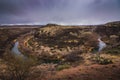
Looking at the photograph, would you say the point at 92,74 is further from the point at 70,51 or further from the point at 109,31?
the point at 109,31

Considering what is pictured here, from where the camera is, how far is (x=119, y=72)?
30.2m

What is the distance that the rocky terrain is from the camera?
102ft

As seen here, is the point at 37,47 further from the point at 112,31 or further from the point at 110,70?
the point at 110,70

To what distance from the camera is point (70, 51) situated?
6438cm

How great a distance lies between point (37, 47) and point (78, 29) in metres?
29.3

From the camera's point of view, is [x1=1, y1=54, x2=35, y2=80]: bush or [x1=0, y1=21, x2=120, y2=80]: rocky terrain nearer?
[x1=1, y1=54, x2=35, y2=80]: bush

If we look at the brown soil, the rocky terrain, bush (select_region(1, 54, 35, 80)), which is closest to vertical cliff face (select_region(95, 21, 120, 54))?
the rocky terrain

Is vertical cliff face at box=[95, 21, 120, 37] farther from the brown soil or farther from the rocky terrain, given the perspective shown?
the brown soil

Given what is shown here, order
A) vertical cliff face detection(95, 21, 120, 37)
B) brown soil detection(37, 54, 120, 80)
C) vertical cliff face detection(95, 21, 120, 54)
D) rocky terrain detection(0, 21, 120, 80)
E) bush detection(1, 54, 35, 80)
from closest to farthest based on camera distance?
bush detection(1, 54, 35, 80) → brown soil detection(37, 54, 120, 80) → rocky terrain detection(0, 21, 120, 80) → vertical cliff face detection(95, 21, 120, 54) → vertical cliff face detection(95, 21, 120, 37)

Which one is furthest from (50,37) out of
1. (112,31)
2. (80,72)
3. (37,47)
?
(80,72)

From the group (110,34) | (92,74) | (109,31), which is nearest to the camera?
(92,74)

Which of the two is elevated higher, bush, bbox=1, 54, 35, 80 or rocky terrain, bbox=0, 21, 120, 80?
bush, bbox=1, 54, 35, 80

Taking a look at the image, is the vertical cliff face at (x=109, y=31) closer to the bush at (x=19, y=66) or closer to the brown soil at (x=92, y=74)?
the brown soil at (x=92, y=74)

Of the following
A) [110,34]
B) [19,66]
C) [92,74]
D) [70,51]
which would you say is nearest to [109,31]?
[110,34]
